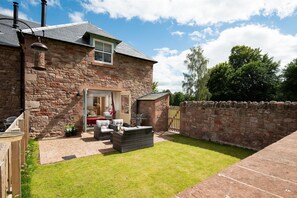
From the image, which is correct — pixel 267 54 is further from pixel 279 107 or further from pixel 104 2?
pixel 104 2

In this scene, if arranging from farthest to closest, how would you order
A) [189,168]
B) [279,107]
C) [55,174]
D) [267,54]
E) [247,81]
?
[267,54]
[247,81]
[279,107]
[189,168]
[55,174]

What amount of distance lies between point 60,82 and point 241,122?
9.05 metres

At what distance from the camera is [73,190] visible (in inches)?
132

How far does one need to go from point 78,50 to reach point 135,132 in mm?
5873

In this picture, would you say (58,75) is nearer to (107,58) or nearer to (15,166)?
(107,58)

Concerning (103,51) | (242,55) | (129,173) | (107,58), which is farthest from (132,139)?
(242,55)

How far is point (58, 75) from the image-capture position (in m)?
8.09

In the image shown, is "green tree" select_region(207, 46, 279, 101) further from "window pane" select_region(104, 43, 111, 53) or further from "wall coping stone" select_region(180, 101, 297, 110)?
"window pane" select_region(104, 43, 111, 53)

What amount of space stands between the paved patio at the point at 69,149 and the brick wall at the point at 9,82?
113 inches

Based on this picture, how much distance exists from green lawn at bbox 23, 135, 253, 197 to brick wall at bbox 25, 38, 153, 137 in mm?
2236

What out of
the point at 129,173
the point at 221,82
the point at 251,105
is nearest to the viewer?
the point at 129,173

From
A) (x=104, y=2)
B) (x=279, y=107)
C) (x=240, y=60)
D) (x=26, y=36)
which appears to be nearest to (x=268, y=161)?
(x=279, y=107)

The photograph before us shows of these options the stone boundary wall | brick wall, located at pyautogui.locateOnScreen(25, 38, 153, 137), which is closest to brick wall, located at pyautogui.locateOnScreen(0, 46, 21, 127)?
brick wall, located at pyautogui.locateOnScreen(25, 38, 153, 137)

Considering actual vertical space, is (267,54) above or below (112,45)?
above
